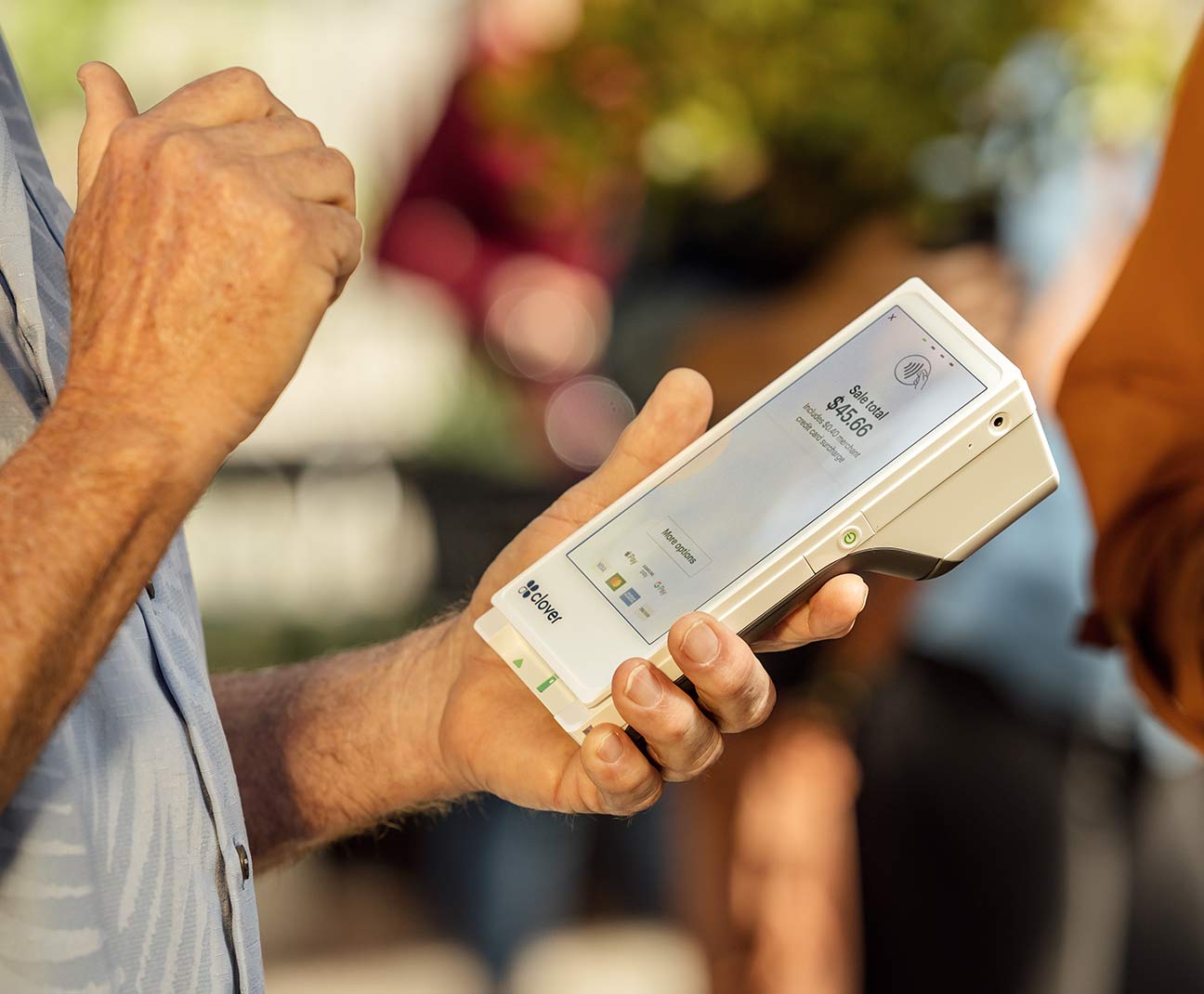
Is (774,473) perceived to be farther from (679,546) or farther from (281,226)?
(281,226)

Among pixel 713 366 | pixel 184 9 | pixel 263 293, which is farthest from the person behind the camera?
pixel 184 9

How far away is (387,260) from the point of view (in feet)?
9.12

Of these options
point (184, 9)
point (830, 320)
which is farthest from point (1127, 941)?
point (184, 9)

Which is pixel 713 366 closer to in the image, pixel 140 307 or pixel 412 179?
pixel 412 179

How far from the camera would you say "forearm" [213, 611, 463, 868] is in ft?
3.69

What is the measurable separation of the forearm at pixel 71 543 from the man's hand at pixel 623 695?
1.07 feet

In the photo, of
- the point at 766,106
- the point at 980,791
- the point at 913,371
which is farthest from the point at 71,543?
the point at 980,791

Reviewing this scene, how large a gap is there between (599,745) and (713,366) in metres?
1.28

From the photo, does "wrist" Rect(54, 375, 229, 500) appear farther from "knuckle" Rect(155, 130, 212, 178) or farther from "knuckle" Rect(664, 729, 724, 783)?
"knuckle" Rect(664, 729, 724, 783)

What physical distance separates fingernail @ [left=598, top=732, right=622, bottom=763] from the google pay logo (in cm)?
12

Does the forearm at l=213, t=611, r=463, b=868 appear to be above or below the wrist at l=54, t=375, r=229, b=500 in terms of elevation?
below

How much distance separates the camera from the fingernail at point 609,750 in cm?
88

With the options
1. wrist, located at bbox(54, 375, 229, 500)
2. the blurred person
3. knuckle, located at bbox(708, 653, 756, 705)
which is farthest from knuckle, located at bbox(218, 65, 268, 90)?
the blurred person

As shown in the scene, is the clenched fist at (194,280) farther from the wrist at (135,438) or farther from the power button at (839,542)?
the power button at (839,542)
